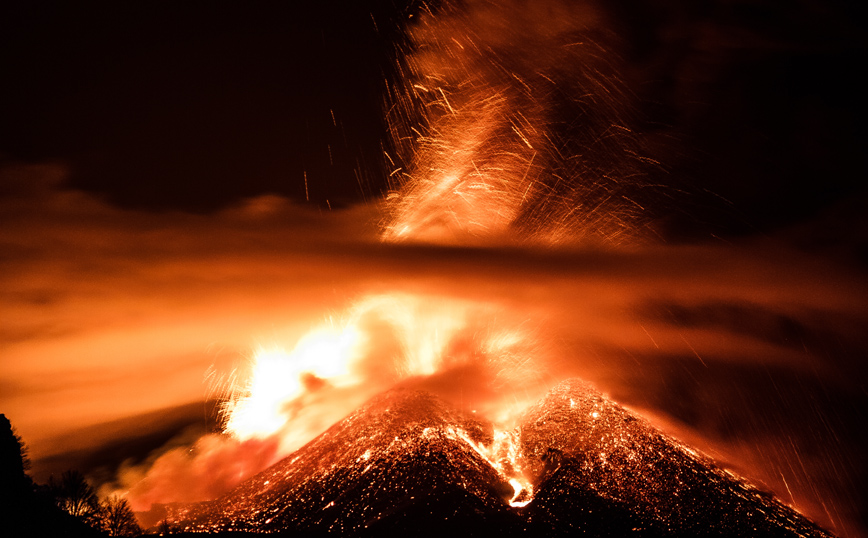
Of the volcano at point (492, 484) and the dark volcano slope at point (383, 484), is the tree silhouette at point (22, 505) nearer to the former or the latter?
the dark volcano slope at point (383, 484)

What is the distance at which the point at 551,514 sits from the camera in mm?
78875

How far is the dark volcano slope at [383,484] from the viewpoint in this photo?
2726 inches

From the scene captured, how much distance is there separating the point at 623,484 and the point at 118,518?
91786 millimetres

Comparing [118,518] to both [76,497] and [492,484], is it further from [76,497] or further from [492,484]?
[492,484]

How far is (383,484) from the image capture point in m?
85.6

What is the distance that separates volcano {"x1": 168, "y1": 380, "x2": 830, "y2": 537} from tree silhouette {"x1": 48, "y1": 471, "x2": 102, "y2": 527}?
130 ft

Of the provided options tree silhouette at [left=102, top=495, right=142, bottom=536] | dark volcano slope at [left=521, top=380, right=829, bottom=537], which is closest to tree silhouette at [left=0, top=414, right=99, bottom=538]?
tree silhouette at [left=102, top=495, right=142, bottom=536]

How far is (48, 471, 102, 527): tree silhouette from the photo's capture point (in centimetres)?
2948

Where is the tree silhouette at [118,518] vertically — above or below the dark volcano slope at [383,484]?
above

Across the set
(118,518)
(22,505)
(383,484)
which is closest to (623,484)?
(383,484)

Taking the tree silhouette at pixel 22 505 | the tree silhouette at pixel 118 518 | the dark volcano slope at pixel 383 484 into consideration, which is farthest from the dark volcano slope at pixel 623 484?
the tree silhouette at pixel 22 505

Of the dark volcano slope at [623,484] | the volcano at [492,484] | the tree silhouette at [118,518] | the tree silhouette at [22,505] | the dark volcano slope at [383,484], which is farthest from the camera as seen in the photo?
the dark volcano slope at [623,484]

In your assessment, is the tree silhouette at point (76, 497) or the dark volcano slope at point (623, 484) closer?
the tree silhouette at point (76, 497)

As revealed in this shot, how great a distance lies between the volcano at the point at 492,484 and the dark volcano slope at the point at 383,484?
0.30 metres
